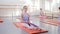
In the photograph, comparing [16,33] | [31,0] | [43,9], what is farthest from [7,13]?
[16,33]

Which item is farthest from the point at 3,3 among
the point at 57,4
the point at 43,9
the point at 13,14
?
the point at 57,4

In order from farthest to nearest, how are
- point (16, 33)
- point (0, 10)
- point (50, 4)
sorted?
point (50, 4) → point (0, 10) → point (16, 33)

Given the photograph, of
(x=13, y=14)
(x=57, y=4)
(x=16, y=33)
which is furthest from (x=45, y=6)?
(x=16, y=33)

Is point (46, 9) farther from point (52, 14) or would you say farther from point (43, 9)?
point (52, 14)

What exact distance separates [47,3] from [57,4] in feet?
2.83

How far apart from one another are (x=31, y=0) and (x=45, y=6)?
3.31 ft

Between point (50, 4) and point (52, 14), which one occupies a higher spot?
point (50, 4)

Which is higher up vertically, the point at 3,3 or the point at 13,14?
the point at 3,3

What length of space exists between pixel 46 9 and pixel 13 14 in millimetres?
2237

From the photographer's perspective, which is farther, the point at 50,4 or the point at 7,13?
the point at 50,4

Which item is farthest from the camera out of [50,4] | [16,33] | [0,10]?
[50,4]

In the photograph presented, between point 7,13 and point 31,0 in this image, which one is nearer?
point 7,13

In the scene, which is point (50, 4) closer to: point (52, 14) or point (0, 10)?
point (52, 14)

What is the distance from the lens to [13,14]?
26.2 feet
